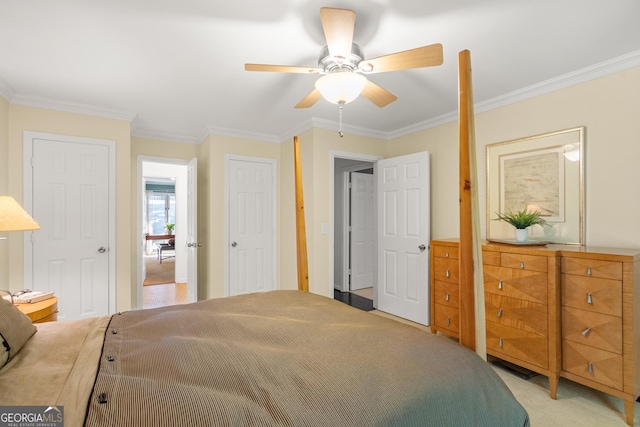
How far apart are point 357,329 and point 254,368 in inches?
20.4

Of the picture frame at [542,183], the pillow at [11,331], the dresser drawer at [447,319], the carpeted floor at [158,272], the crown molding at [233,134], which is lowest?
the carpeted floor at [158,272]

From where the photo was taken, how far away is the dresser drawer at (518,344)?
87.3 inches

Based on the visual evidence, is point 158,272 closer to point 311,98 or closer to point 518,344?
point 311,98

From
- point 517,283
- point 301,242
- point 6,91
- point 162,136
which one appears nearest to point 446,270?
point 517,283

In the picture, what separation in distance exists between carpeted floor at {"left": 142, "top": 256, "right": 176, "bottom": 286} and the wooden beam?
5.91m

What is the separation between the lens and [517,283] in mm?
2375

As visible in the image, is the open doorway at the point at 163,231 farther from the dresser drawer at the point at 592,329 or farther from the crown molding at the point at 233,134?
the dresser drawer at the point at 592,329

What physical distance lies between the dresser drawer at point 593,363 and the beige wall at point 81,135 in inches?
160

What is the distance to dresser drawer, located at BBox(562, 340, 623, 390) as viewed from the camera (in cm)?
192

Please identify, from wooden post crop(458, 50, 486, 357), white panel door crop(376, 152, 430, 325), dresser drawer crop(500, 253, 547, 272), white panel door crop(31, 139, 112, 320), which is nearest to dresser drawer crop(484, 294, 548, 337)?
dresser drawer crop(500, 253, 547, 272)

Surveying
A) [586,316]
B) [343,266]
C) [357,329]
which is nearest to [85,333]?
[357,329]

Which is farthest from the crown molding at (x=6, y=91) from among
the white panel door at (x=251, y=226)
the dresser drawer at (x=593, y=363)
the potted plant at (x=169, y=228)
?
the potted plant at (x=169, y=228)

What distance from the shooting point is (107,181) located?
3326 millimetres

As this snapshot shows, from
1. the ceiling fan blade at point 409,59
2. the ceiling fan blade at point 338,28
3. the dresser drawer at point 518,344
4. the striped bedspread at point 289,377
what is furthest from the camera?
the dresser drawer at point 518,344
